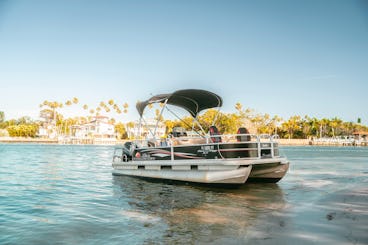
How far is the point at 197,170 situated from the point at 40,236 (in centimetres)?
560

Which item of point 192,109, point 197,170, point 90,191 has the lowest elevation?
point 90,191

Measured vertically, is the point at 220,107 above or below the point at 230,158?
above

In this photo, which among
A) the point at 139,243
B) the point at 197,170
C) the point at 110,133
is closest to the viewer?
the point at 139,243

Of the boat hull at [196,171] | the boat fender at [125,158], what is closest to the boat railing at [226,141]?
the boat hull at [196,171]

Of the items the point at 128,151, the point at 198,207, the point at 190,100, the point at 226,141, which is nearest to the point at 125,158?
the point at 128,151

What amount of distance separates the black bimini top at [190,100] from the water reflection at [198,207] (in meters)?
3.16

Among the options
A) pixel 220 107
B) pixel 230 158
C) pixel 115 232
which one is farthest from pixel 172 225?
pixel 220 107

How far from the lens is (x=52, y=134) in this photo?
12419 centimetres

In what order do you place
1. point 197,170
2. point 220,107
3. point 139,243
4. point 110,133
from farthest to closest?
1. point 110,133
2. point 220,107
3. point 197,170
4. point 139,243

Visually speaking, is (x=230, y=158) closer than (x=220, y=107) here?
Yes

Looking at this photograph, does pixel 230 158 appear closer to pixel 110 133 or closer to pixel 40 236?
pixel 40 236

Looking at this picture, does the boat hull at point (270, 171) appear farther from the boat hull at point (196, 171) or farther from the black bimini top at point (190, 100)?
the black bimini top at point (190, 100)

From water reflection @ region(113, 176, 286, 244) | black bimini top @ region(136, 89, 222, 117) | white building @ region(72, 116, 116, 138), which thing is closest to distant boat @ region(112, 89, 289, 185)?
black bimini top @ region(136, 89, 222, 117)

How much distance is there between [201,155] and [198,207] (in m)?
2.73
